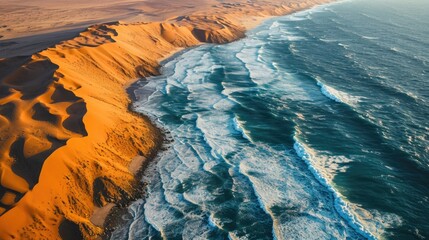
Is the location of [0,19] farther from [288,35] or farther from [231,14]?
[288,35]

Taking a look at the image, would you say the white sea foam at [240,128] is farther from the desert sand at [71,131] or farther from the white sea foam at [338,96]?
the white sea foam at [338,96]

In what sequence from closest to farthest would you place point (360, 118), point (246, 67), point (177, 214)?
point (177, 214) < point (360, 118) < point (246, 67)

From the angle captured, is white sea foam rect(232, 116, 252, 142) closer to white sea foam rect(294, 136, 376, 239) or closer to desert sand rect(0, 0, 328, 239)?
white sea foam rect(294, 136, 376, 239)

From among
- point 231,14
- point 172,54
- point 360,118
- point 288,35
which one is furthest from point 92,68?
point 231,14

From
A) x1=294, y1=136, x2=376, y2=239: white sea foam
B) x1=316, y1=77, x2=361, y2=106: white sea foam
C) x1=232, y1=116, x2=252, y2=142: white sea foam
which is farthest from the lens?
x1=316, y1=77, x2=361, y2=106: white sea foam

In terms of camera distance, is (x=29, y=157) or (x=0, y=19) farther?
(x=0, y=19)

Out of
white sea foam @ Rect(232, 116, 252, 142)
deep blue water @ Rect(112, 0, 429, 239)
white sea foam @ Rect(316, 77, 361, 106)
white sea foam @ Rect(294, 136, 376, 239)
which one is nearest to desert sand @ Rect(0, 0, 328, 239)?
deep blue water @ Rect(112, 0, 429, 239)
